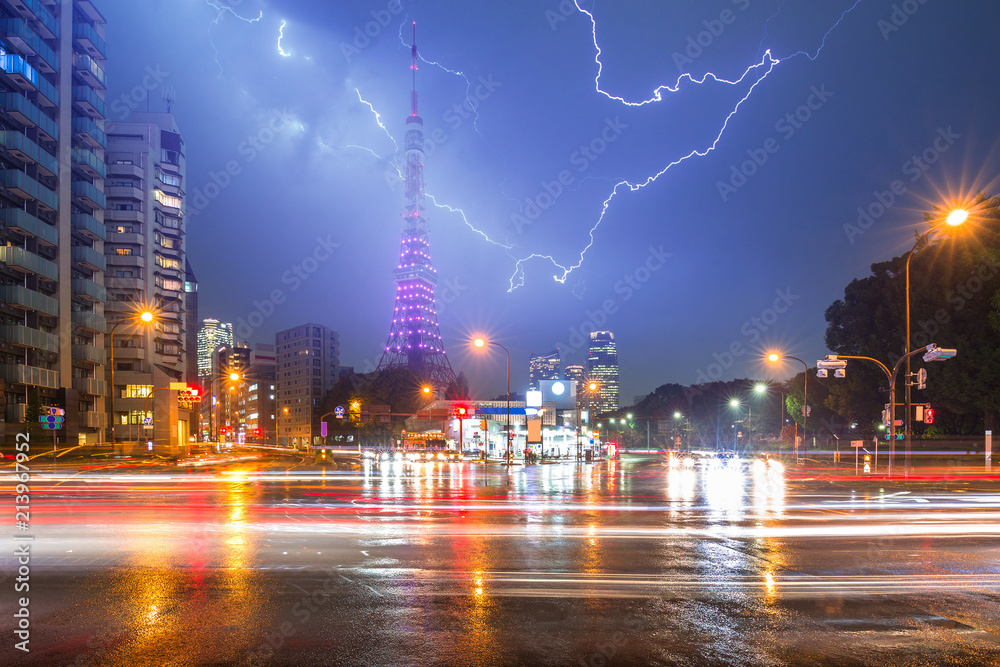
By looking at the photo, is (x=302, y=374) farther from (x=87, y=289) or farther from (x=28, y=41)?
(x=28, y=41)

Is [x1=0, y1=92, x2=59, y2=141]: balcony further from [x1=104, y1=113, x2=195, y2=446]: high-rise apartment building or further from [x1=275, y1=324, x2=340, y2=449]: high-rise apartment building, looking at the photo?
[x1=275, y1=324, x2=340, y2=449]: high-rise apartment building

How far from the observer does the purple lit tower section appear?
445 ft

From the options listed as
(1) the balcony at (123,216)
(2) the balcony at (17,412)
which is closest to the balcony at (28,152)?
(2) the balcony at (17,412)

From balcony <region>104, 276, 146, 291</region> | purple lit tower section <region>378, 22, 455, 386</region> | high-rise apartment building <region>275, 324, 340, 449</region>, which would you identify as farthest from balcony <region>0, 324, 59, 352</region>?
high-rise apartment building <region>275, 324, 340, 449</region>

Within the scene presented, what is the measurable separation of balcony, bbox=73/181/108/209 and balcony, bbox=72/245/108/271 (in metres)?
4.46

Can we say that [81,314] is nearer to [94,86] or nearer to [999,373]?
[94,86]

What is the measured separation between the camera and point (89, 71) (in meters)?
60.6

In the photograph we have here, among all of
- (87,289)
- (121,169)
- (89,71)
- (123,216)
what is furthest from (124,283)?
(89,71)

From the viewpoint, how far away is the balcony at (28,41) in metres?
49.6

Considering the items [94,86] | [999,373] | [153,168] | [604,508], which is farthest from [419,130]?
[604,508]

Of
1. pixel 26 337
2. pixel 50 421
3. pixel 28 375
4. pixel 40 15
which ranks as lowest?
pixel 50 421

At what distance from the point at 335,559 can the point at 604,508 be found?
9.53 metres

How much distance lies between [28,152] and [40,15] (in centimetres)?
1287

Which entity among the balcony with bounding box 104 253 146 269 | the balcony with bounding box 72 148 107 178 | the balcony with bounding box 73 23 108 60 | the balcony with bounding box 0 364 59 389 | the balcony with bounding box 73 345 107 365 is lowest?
the balcony with bounding box 0 364 59 389
